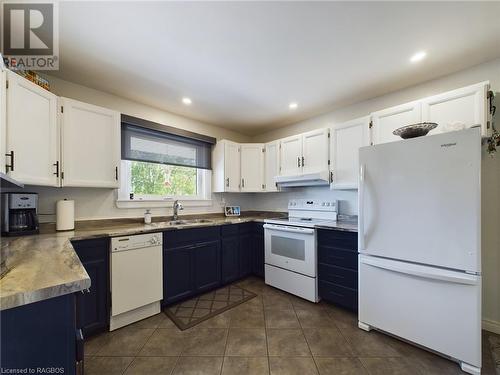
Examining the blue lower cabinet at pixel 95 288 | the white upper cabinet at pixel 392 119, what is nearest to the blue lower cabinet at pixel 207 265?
the blue lower cabinet at pixel 95 288

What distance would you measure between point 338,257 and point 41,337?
2.29 metres

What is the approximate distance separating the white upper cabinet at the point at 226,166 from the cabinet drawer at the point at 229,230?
662 millimetres

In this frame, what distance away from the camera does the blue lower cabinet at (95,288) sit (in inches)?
69.5

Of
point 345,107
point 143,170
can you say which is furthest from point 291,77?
point 143,170

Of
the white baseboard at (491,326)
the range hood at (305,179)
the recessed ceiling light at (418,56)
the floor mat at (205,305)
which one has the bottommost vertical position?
the floor mat at (205,305)

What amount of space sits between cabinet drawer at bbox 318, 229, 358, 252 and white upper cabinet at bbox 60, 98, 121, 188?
7.70 feet

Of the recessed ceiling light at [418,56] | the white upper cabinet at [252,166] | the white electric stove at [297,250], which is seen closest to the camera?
the recessed ceiling light at [418,56]

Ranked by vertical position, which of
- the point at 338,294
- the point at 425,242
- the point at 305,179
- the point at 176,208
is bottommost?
the point at 338,294

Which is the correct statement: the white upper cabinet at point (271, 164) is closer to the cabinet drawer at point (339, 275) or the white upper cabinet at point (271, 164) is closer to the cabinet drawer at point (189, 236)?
the cabinet drawer at point (189, 236)

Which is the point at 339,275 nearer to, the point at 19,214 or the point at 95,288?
the point at 95,288

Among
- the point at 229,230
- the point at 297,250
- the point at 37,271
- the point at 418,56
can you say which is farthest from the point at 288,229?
the point at 37,271

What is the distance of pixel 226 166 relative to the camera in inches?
134

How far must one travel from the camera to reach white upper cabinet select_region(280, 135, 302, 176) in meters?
3.08

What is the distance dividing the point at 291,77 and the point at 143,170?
2.17m
